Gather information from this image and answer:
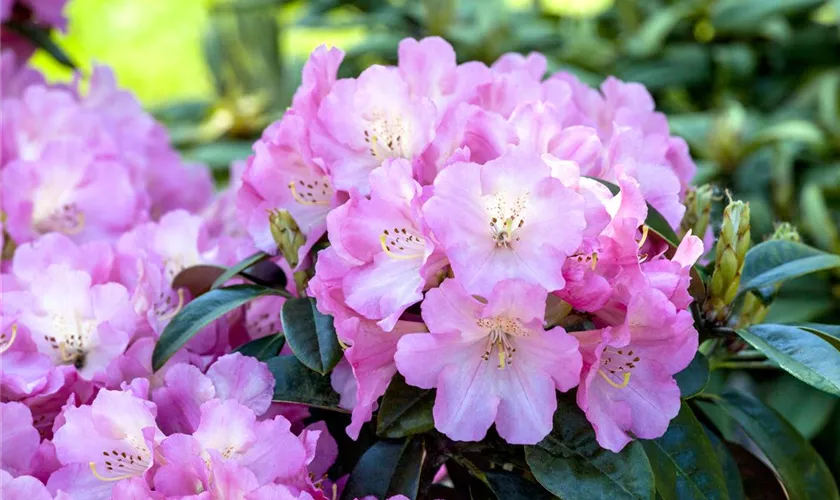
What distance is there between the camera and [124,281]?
2.92ft

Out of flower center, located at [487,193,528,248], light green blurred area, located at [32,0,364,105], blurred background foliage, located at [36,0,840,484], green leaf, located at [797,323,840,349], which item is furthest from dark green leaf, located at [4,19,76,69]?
light green blurred area, located at [32,0,364,105]

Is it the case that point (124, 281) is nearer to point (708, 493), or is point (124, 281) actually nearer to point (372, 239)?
point (372, 239)

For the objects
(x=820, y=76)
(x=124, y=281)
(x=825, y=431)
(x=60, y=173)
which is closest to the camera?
(x=124, y=281)

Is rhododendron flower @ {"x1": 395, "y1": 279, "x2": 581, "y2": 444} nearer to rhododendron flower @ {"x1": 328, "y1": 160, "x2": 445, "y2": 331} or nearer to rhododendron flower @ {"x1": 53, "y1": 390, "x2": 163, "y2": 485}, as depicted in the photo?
rhododendron flower @ {"x1": 328, "y1": 160, "x2": 445, "y2": 331}

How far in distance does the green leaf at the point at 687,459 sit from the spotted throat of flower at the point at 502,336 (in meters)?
0.14

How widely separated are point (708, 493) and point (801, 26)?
173cm

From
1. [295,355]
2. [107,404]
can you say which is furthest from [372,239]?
[107,404]

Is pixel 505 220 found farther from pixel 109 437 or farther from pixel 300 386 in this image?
pixel 109 437

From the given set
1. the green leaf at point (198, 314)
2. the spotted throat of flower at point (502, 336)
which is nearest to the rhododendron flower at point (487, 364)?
the spotted throat of flower at point (502, 336)

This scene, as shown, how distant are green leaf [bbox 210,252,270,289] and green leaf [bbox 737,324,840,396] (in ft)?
1.28

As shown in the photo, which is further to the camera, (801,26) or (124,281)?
(801,26)

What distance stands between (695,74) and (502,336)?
63.1 inches

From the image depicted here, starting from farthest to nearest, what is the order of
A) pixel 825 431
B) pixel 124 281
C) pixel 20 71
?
pixel 825 431
pixel 20 71
pixel 124 281

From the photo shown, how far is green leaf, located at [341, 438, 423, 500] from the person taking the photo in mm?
713
